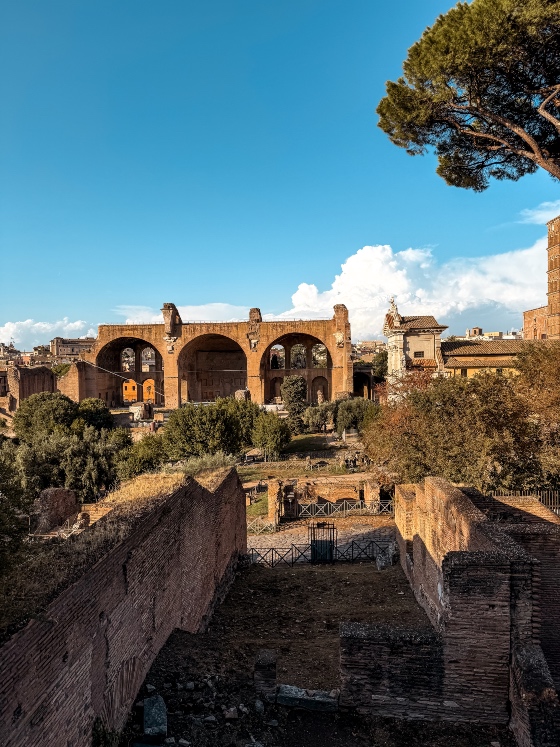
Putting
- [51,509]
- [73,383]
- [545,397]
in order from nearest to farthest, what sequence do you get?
[51,509] → [545,397] → [73,383]

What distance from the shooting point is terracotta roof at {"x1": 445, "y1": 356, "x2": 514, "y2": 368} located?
26.9 meters

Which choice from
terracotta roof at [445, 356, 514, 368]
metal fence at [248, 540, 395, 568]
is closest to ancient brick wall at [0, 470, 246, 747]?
metal fence at [248, 540, 395, 568]

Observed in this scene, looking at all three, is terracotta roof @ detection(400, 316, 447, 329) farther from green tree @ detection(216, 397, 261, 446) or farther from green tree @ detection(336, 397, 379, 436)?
green tree @ detection(216, 397, 261, 446)

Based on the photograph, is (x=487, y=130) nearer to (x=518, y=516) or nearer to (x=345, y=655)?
(x=518, y=516)

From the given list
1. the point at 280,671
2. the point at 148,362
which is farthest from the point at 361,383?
the point at 148,362

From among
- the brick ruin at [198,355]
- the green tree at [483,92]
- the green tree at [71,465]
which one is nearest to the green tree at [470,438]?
the green tree at [483,92]

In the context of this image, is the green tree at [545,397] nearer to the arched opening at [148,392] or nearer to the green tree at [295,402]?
the green tree at [295,402]

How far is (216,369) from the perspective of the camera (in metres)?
44.9

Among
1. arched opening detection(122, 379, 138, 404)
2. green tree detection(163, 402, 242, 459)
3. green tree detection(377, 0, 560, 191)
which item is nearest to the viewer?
green tree detection(377, 0, 560, 191)

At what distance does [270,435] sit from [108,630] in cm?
1973

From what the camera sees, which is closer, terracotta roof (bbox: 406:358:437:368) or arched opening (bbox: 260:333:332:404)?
terracotta roof (bbox: 406:358:437:368)

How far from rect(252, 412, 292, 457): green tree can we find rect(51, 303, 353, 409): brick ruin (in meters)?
12.9

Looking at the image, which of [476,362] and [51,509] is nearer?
[51,509]

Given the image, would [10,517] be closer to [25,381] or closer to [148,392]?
[25,381]
